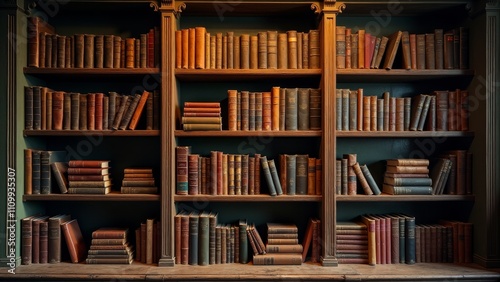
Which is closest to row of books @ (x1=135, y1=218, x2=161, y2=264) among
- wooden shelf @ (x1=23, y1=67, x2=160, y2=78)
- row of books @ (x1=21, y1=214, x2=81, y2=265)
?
row of books @ (x1=21, y1=214, x2=81, y2=265)

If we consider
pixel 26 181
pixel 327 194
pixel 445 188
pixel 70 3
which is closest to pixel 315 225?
pixel 327 194

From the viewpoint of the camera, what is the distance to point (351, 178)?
2.37 meters

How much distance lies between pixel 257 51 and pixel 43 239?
200 centimetres

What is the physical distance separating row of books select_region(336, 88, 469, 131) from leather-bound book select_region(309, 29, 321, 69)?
12.7 inches

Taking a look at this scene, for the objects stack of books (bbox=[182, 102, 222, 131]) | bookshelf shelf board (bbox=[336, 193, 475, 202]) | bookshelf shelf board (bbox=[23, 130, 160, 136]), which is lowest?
bookshelf shelf board (bbox=[336, 193, 475, 202])

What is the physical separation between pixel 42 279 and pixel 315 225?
1.83 m

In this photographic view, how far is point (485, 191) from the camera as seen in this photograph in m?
2.28

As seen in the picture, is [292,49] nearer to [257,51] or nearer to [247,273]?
[257,51]

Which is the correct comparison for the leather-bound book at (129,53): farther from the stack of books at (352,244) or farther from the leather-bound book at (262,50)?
the stack of books at (352,244)

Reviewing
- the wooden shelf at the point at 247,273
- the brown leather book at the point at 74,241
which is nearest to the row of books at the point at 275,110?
the wooden shelf at the point at 247,273

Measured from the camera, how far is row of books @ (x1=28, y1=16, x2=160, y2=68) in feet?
7.71

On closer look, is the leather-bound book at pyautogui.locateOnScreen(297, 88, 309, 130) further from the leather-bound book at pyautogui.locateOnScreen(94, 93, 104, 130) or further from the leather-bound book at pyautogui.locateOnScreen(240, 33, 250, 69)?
the leather-bound book at pyautogui.locateOnScreen(94, 93, 104, 130)

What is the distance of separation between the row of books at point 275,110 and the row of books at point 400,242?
81 centimetres

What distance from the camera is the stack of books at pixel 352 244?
92.8 inches
